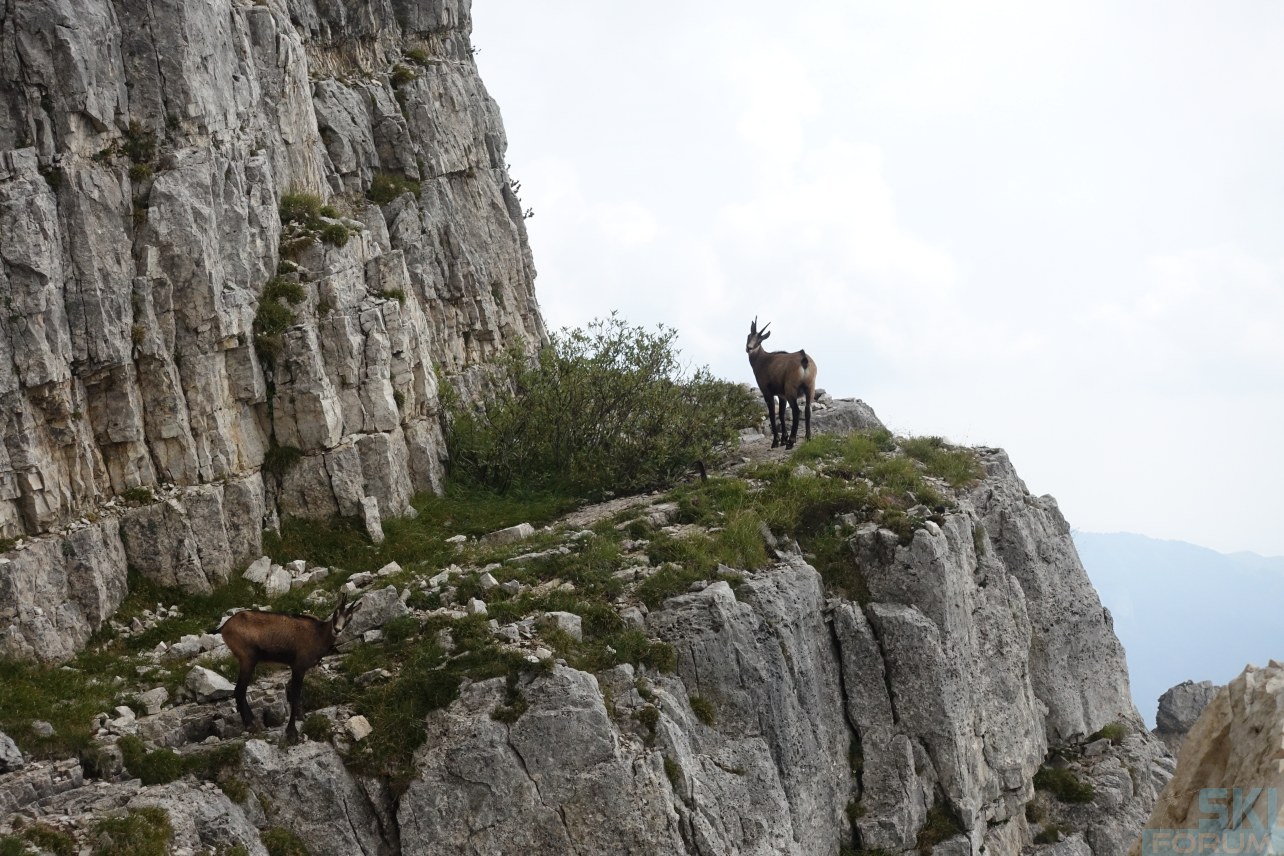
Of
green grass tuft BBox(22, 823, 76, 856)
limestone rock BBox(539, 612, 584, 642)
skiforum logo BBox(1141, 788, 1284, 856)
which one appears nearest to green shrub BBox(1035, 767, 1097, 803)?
limestone rock BBox(539, 612, 584, 642)

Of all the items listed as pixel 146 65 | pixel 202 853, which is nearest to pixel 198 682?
pixel 202 853

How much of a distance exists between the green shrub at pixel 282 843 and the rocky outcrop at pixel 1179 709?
26795 millimetres

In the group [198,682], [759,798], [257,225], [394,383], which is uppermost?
[257,225]

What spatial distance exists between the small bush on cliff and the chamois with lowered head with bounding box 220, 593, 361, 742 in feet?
35.9

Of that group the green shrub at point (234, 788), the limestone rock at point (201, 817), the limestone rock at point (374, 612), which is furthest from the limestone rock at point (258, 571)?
the limestone rock at point (201, 817)

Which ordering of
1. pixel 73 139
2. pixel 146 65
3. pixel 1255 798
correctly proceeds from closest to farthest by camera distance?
pixel 1255 798 < pixel 73 139 < pixel 146 65

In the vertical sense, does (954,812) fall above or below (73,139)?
below

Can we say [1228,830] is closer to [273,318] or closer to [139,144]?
[273,318]

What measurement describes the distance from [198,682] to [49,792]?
2.61m

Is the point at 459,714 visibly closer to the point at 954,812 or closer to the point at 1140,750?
the point at 954,812

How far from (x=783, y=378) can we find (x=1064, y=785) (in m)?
10.7

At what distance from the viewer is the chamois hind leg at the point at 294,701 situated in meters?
13.5

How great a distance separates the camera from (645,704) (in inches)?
580

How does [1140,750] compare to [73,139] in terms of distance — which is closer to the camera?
[73,139]
